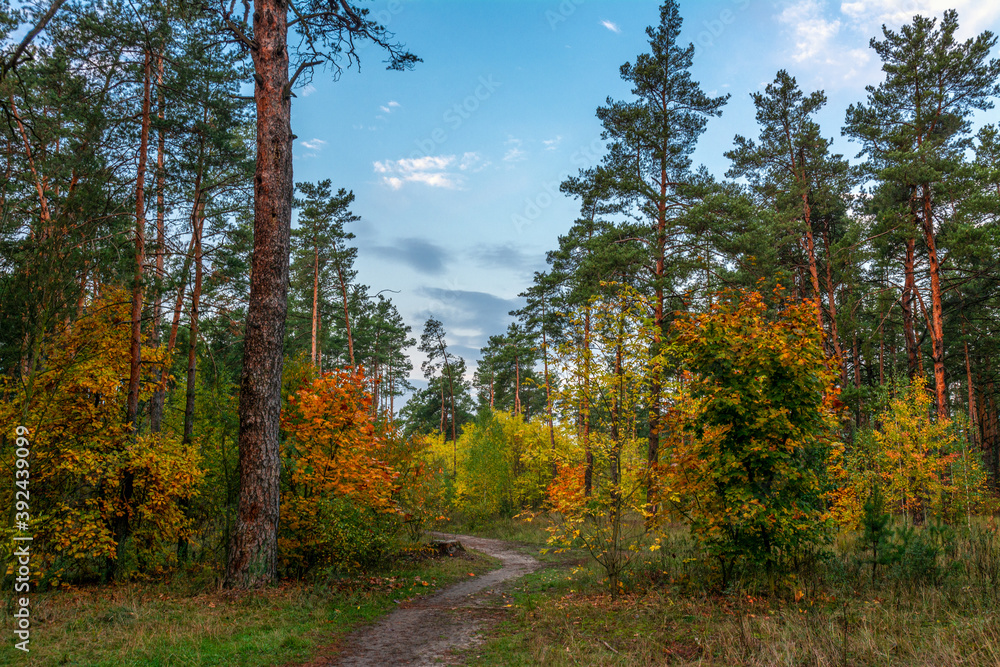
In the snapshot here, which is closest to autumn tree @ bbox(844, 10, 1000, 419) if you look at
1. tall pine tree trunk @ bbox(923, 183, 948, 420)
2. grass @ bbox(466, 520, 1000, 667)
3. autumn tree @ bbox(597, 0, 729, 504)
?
tall pine tree trunk @ bbox(923, 183, 948, 420)

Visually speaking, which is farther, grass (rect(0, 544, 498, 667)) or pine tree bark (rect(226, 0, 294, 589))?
pine tree bark (rect(226, 0, 294, 589))

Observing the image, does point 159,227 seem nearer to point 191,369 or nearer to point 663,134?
point 191,369

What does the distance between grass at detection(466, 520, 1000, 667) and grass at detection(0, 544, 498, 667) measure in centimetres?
211

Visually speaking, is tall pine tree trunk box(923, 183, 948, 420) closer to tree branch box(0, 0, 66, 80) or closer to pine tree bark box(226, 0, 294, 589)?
pine tree bark box(226, 0, 294, 589)

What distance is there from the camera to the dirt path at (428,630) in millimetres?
5531

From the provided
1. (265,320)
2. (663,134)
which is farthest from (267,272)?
(663,134)

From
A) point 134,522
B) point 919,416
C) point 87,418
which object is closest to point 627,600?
point 134,522

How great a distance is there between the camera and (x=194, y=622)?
5852 mm

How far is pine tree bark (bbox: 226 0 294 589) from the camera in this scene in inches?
295

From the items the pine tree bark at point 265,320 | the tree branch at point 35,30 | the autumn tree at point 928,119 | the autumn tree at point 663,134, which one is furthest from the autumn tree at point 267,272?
the autumn tree at point 928,119

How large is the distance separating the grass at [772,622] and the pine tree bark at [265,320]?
3.83 m

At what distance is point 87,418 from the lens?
8.62 meters

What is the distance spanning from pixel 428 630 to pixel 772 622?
163 inches

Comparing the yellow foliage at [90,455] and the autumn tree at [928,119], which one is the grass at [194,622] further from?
the autumn tree at [928,119]
